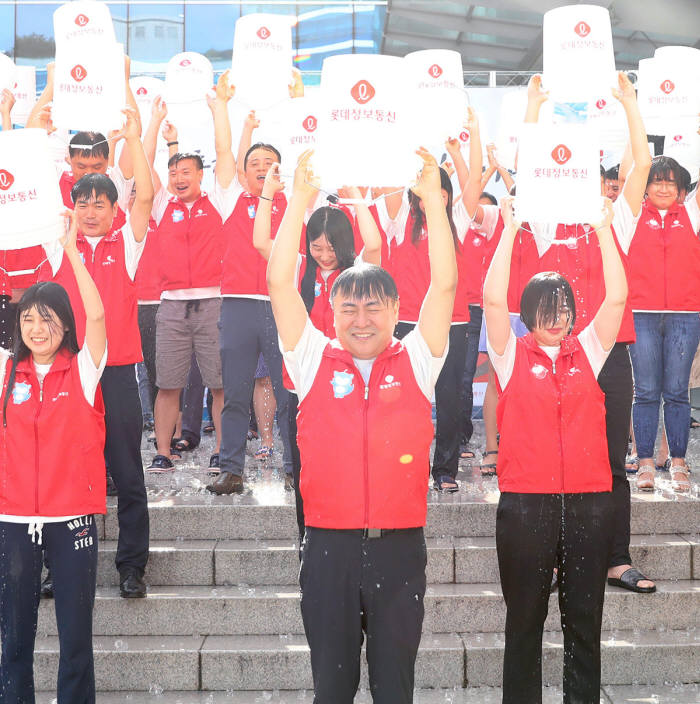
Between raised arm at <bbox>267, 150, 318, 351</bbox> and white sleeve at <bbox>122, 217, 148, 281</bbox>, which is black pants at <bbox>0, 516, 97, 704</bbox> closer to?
raised arm at <bbox>267, 150, 318, 351</bbox>

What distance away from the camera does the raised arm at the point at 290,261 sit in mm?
3062

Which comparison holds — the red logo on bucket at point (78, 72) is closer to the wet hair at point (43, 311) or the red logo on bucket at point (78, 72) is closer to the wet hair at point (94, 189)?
the wet hair at point (94, 189)

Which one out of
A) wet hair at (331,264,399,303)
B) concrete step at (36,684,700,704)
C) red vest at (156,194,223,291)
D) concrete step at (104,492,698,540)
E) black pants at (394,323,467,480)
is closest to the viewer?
wet hair at (331,264,399,303)

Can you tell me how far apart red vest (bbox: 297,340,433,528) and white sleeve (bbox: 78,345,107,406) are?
108 centimetres

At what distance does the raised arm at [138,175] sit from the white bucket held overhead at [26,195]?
2.28 ft

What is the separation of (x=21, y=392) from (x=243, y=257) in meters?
2.01

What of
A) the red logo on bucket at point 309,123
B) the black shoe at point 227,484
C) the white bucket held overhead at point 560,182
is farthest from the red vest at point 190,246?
the white bucket held overhead at point 560,182

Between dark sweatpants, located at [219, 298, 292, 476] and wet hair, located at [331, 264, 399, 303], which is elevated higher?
wet hair, located at [331, 264, 399, 303]

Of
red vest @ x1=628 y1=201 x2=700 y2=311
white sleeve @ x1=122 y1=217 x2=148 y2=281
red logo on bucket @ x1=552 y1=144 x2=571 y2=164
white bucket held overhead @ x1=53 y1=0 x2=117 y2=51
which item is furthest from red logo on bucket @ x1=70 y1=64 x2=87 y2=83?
red vest @ x1=628 y1=201 x2=700 y2=311

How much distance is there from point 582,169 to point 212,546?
2.58m

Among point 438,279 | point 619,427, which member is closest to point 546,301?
point 438,279

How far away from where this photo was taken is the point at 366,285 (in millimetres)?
3193

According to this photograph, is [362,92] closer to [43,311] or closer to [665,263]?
[43,311]

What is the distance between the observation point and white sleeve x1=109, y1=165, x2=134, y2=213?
5641mm
